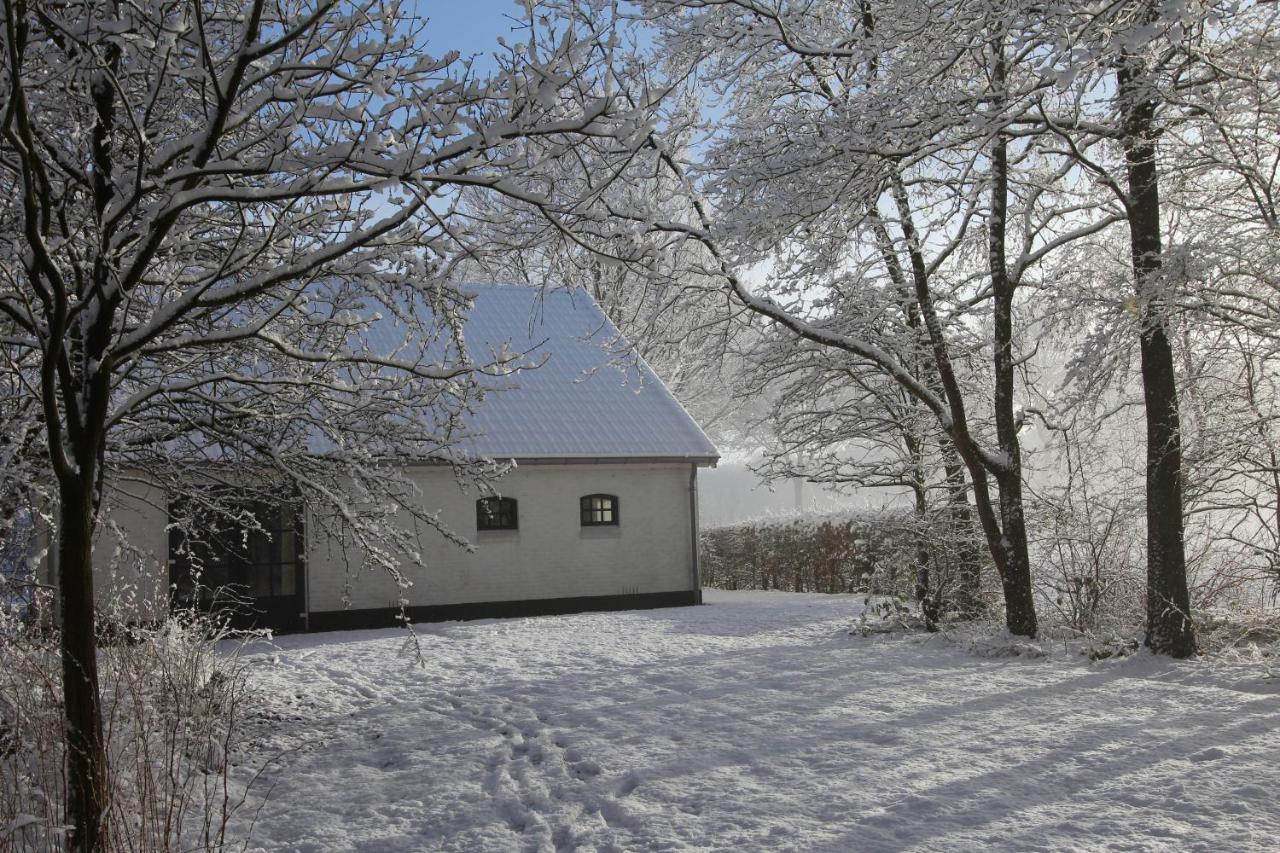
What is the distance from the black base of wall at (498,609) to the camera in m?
14.6

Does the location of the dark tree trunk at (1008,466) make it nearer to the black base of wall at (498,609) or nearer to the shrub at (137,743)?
the black base of wall at (498,609)

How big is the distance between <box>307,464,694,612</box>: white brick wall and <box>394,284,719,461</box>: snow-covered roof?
17.3 inches

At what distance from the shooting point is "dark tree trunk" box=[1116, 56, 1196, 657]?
901cm

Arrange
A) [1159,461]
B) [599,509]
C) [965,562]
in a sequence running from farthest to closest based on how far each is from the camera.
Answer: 1. [599,509]
2. [965,562]
3. [1159,461]

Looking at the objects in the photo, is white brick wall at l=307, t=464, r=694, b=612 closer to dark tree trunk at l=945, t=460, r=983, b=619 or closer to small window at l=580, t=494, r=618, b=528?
small window at l=580, t=494, r=618, b=528

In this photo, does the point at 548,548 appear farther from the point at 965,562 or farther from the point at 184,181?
the point at 184,181

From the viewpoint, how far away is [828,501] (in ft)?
175

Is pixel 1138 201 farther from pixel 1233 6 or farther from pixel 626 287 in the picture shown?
pixel 626 287

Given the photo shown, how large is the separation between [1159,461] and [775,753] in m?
5.37

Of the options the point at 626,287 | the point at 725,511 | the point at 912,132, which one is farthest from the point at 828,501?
the point at 912,132

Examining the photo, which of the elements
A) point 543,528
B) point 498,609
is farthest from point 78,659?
point 543,528

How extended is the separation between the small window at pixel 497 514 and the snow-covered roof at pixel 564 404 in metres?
0.84

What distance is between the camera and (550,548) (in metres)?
16.2

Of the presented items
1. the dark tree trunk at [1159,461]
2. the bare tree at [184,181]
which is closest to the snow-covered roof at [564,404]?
the dark tree trunk at [1159,461]
